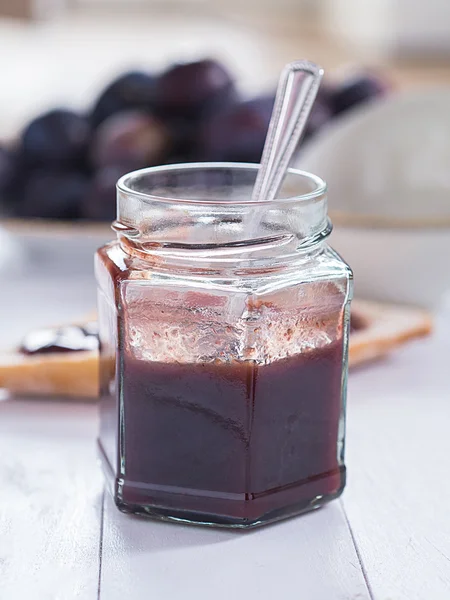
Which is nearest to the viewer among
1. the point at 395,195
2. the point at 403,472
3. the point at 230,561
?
the point at 230,561

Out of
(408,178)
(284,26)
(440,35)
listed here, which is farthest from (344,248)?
(284,26)

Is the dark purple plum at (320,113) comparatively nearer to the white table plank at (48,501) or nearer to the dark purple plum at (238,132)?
the dark purple plum at (238,132)

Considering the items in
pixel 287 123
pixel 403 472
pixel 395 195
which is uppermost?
pixel 287 123

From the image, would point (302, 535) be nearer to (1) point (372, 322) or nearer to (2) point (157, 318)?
(2) point (157, 318)

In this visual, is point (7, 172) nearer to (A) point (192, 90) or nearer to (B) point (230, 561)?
(A) point (192, 90)

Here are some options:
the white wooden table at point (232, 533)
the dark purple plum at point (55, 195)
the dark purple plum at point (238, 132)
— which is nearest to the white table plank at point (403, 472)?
the white wooden table at point (232, 533)

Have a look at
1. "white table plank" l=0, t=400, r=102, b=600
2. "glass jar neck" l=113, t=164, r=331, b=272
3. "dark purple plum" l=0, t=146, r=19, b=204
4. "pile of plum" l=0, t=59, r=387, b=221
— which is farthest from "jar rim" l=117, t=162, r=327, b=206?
"dark purple plum" l=0, t=146, r=19, b=204

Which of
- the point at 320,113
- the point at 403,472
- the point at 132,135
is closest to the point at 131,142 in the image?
the point at 132,135
